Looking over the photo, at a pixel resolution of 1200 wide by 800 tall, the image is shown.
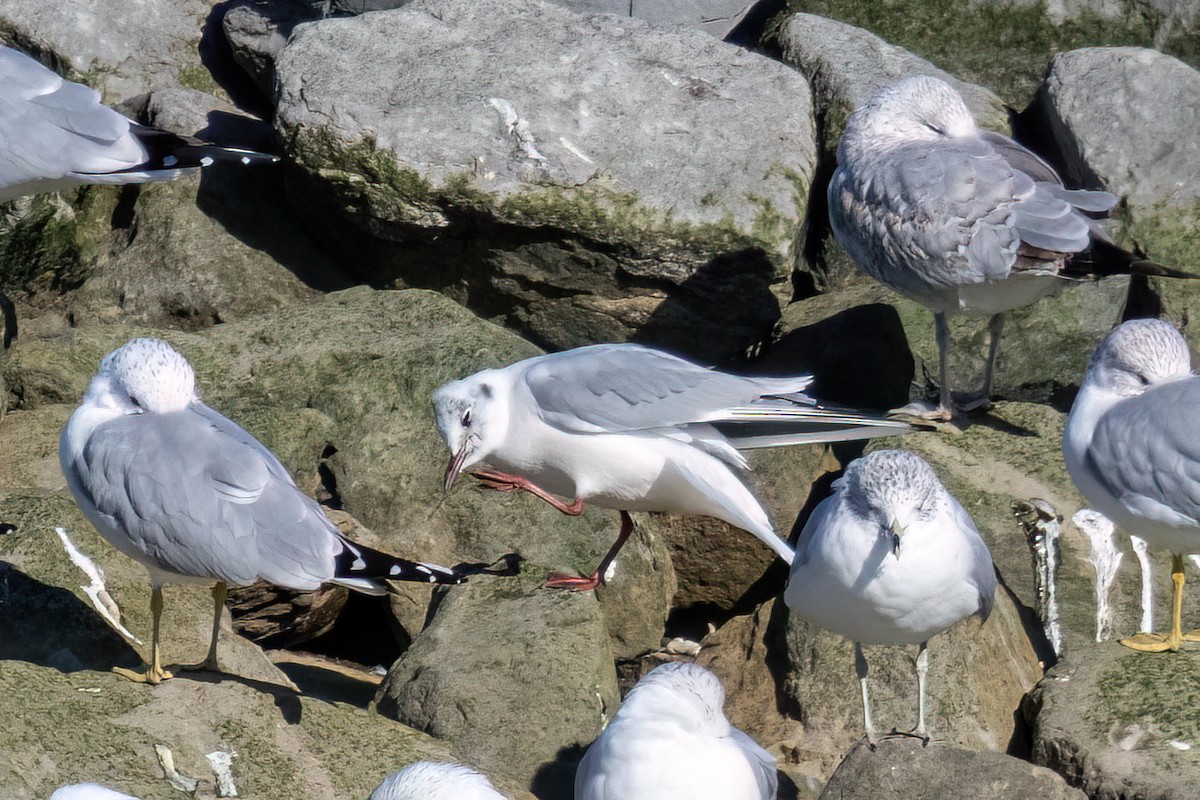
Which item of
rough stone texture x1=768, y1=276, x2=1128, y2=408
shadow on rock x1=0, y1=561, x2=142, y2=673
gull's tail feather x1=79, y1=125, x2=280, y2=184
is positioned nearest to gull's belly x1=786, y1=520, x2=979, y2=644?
shadow on rock x1=0, y1=561, x2=142, y2=673

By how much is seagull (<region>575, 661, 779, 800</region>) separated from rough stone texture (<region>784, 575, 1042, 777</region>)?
1188 mm

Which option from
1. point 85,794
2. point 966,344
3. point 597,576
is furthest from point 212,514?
point 966,344

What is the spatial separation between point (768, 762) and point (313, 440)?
8.95ft

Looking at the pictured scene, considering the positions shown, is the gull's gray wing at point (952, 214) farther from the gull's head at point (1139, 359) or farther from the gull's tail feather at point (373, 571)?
the gull's tail feather at point (373, 571)

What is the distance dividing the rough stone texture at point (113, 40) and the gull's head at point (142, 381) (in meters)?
3.95

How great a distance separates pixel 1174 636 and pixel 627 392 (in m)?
2.01

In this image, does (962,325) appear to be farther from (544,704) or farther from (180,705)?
(180,705)

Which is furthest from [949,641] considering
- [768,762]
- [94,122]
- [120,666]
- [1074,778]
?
[94,122]

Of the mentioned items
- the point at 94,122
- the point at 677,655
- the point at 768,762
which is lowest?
the point at 677,655

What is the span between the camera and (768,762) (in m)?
4.26

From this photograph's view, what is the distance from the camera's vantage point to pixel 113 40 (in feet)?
27.4

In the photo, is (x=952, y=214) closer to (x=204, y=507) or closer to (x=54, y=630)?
(x=204, y=507)

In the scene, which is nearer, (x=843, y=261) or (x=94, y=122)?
(x=94, y=122)

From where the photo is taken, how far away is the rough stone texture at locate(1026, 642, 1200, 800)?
4.43 m
